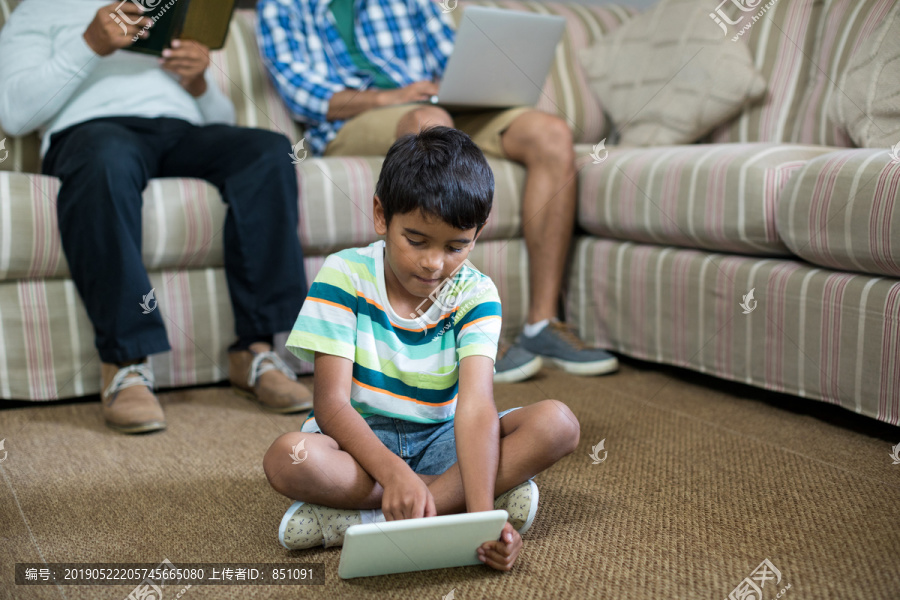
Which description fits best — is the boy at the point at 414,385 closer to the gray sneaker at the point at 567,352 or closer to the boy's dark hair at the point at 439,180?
the boy's dark hair at the point at 439,180

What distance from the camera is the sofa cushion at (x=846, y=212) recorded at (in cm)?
110

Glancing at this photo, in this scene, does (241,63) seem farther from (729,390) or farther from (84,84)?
(729,390)

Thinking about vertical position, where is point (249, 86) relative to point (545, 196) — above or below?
above

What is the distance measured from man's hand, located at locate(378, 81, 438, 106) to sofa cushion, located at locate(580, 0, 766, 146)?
1.95ft

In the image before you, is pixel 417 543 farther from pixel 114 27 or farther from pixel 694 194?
pixel 114 27

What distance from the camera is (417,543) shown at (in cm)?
71

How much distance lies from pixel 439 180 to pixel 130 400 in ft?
2.52

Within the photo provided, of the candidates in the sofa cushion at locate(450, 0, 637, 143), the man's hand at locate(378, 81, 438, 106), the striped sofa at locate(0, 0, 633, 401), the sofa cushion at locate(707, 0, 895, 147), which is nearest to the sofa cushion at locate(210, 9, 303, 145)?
the man's hand at locate(378, 81, 438, 106)

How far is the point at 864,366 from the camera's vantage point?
45.8 inches

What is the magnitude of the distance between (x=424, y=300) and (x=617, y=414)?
57 cm

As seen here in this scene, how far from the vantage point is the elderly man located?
1300 mm

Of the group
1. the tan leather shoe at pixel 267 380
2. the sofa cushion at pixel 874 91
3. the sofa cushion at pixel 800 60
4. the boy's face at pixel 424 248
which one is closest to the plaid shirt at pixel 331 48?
the tan leather shoe at pixel 267 380

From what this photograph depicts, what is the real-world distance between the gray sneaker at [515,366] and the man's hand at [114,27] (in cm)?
93

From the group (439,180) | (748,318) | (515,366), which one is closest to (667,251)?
(748,318)
